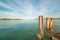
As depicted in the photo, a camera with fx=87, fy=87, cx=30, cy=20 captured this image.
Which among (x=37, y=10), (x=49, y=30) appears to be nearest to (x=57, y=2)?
(x=37, y=10)

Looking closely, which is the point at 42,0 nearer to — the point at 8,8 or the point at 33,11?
the point at 33,11

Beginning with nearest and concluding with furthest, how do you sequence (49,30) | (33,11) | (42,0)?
(49,30), (42,0), (33,11)

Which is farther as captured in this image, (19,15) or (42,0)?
(19,15)

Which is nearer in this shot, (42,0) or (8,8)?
(42,0)

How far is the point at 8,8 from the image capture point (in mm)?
6680

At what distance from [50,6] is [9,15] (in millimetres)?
3237

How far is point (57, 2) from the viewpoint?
6.21 metres

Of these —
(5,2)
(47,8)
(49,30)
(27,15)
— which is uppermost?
(5,2)

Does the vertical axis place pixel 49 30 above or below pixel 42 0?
below

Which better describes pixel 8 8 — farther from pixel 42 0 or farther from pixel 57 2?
pixel 57 2

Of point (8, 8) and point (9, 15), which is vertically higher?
point (8, 8)

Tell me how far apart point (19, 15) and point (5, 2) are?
149 centimetres

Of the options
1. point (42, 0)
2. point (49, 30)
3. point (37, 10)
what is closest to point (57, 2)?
point (42, 0)

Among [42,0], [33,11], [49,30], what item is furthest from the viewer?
[33,11]
